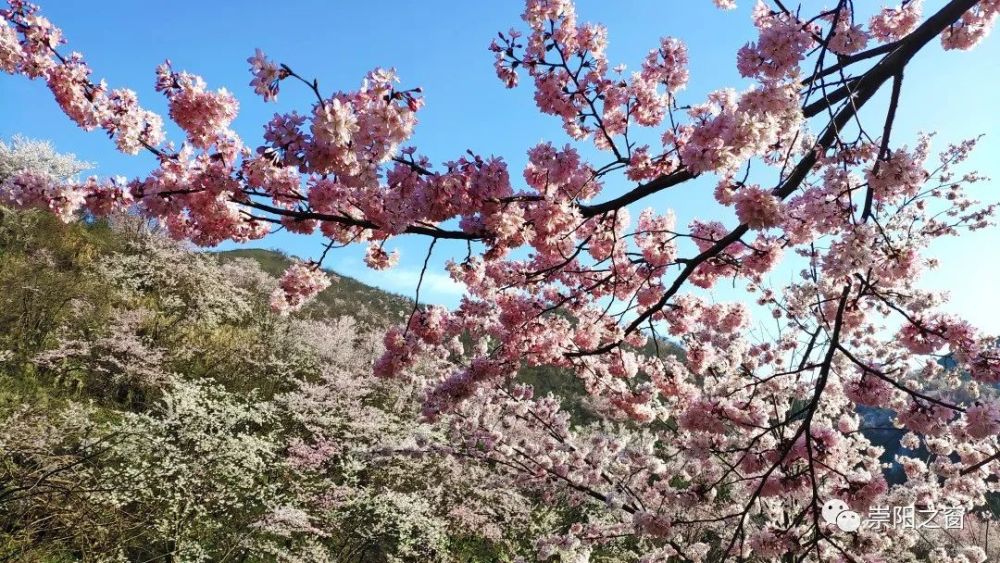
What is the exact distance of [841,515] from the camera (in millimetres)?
4395

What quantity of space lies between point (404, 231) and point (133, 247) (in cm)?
2077

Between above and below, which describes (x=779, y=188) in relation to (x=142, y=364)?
above

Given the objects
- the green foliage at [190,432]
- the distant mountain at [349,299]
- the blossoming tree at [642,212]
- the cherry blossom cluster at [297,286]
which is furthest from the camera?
the distant mountain at [349,299]

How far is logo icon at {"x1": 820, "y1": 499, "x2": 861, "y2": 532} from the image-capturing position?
4273 mm

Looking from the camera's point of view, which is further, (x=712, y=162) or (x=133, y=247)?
(x=133, y=247)

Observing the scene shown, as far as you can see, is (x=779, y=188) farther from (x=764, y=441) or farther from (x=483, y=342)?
(x=483, y=342)

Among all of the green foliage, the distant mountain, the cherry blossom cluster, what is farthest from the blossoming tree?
the distant mountain

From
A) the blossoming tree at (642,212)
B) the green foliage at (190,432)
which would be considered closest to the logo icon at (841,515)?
the blossoming tree at (642,212)

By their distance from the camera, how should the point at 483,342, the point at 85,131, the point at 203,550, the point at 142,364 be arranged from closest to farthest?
the point at 85,131 < the point at 203,550 < the point at 483,342 < the point at 142,364

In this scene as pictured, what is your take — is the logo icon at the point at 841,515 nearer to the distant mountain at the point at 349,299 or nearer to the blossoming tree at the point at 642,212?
the blossoming tree at the point at 642,212

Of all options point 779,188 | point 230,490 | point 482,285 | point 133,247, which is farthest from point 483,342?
point 133,247

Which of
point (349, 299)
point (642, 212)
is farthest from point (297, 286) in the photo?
point (349, 299)

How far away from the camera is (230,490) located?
8258mm

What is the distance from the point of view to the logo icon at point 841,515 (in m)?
4.27
